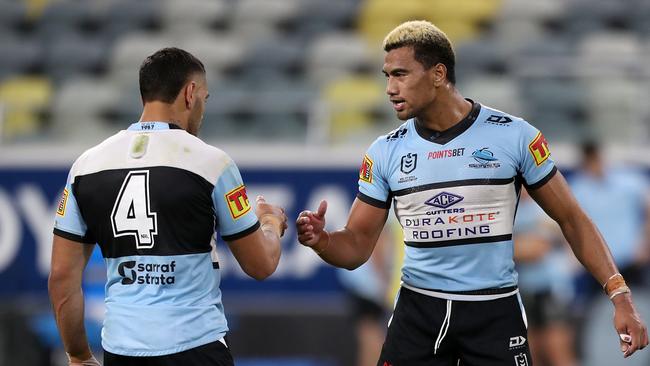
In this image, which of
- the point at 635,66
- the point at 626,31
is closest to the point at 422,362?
the point at 635,66

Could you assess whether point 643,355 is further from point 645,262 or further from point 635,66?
point 635,66

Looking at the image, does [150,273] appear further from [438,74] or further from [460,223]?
[438,74]

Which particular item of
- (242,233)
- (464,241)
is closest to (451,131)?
(464,241)

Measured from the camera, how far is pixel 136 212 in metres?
4.29

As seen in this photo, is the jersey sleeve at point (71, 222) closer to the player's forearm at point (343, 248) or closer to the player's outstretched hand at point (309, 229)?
the player's outstretched hand at point (309, 229)

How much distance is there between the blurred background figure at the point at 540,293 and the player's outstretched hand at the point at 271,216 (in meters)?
4.78

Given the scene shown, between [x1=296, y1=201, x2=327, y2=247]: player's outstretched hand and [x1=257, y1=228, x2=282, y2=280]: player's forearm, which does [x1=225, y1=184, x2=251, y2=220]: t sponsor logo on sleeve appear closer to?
[x1=257, y1=228, x2=282, y2=280]: player's forearm

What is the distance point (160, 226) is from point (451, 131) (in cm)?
146

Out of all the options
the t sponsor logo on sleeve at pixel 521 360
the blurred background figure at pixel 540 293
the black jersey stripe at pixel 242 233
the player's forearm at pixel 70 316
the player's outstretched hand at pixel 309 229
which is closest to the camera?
the black jersey stripe at pixel 242 233

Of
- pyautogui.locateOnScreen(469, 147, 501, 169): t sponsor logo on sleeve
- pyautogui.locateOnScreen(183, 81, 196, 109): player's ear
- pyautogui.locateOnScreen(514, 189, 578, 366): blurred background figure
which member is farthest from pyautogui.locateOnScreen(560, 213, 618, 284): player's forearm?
pyautogui.locateOnScreen(514, 189, 578, 366): blurred background figure

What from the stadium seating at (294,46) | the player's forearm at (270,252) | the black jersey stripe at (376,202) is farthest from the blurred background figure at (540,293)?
the player's forearm at (270,252)

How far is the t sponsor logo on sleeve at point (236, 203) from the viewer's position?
14.3 feet

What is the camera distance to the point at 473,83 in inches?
430

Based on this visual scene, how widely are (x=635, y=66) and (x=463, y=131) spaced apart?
5810 millimetres
